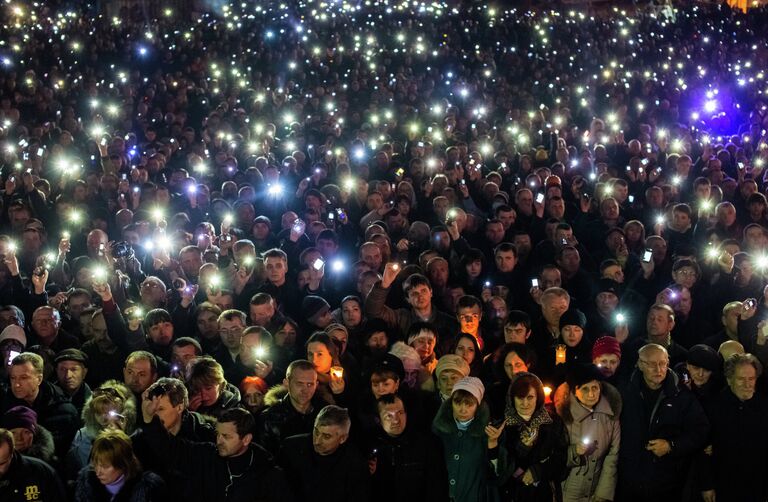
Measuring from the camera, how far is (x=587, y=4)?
99.3 ft

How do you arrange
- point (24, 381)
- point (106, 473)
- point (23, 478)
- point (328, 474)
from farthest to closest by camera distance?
point (24, 381) → point (328, 474) → point (23, 478) → point (106, 473)

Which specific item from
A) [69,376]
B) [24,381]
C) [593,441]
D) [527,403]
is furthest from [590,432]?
[24,381]

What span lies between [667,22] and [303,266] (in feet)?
63.8

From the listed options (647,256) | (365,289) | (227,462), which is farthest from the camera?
(647,256)

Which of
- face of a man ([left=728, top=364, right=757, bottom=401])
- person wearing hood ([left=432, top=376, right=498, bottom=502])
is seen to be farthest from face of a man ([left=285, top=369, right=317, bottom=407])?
face of a man ([left=728, top=364, right=757, bottom=401])

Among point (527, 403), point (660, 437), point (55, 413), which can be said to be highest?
point (55, 413)

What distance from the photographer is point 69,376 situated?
511 centimetres

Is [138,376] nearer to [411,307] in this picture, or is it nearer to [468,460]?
[468,460]

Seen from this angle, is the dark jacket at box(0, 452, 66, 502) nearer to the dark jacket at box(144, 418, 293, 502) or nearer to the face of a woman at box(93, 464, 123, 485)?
the face of a woman at box(93, 464, 123, 485)

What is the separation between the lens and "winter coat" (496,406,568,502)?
14.7 feet

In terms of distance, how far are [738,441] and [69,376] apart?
4.59 metres

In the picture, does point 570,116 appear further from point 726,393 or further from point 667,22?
point 726,393

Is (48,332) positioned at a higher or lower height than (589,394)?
higher

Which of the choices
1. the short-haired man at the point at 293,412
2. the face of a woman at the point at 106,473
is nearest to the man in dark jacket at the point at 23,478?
the face of a woman at the point at 106,473
